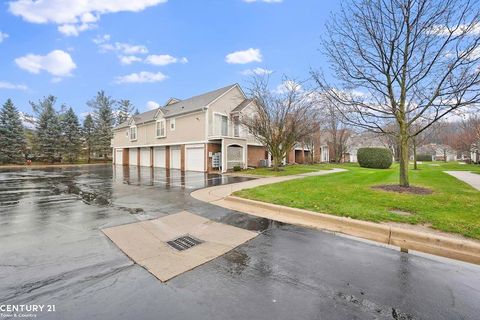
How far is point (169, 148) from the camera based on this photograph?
26406 mm

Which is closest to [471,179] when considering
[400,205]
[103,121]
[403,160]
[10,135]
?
[403,160]

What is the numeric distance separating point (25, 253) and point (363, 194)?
29.3ft

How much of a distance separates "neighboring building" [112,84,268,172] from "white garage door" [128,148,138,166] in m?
4.85

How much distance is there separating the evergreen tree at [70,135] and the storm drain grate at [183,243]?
145ft

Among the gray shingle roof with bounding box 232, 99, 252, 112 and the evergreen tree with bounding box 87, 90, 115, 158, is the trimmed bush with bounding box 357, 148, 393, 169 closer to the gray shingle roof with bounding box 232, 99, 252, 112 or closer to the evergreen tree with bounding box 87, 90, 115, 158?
the gray shingle roof with bounding box 232, 99, 252, 112

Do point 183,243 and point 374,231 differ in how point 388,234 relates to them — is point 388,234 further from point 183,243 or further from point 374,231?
point 183,243

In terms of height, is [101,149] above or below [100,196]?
above

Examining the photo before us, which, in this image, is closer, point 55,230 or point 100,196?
point 55,230

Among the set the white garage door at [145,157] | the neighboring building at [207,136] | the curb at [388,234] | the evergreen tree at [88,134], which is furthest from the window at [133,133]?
the curb at [388,234]

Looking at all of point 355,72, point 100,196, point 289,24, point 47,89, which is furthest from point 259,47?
point 47,89

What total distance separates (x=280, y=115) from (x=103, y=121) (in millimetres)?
39343

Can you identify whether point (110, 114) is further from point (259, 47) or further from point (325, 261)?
point (325, 261)

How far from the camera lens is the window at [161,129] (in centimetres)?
2611

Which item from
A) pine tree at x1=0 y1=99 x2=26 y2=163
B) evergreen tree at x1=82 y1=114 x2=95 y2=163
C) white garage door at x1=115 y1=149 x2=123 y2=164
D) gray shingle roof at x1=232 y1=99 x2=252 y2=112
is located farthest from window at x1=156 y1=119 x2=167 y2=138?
evergreen tree at x1=82 y1=114 x2=95 y2=163
